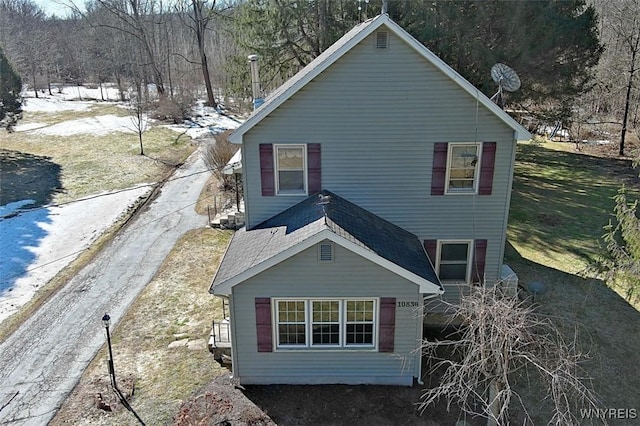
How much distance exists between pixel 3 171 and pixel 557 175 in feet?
110

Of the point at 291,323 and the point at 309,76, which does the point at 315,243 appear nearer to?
the point at 291,323

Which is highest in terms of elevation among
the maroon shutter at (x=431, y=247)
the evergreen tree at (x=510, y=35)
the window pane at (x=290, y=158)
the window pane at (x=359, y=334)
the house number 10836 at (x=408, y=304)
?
the evergreen tree at (x=510, y=35)

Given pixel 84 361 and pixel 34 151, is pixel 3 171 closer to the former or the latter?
pixel 34 151

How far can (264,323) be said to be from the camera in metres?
9.91

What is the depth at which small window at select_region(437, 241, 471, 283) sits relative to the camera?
40.9 feet

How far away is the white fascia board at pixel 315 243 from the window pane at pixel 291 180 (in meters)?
2.89

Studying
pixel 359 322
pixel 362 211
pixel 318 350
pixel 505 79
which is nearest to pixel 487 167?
pixel 505 79

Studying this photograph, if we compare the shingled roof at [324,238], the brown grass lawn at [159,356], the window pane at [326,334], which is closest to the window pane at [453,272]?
the shingled roof at [324,238]

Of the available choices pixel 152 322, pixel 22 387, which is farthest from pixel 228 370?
pixel 22 387

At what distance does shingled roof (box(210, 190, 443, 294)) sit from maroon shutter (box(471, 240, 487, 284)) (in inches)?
67.8

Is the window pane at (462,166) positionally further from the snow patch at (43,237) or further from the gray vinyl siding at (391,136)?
the snow patch at (43,237)

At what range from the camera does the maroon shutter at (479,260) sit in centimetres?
1226

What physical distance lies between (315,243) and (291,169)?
10.0 ft

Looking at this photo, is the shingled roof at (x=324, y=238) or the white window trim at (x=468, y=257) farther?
the white window trim at (x=468, y=257)
